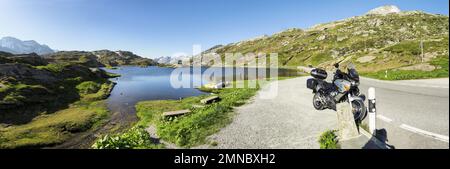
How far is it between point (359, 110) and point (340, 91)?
1107 mm

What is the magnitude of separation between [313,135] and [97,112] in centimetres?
3075

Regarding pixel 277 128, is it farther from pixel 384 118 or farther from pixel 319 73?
pixel 384 118

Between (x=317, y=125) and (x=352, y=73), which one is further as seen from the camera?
(x=352, y=73)

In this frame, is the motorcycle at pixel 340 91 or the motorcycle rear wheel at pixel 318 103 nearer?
the motorcycle at pixel 340 91

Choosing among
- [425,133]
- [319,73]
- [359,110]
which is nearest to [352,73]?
[359,110]

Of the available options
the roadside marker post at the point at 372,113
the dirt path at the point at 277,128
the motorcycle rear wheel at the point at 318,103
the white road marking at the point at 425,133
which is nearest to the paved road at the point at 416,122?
the white road marking at the point at 425,133

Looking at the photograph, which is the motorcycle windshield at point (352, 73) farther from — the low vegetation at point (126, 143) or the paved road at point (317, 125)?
the low vegetation at point (126, 143)

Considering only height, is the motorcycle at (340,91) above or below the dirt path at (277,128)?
above

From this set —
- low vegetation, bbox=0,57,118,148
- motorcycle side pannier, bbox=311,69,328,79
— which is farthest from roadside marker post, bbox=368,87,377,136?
low vegetation, bbox=0,57,118,148

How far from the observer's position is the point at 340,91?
10.8 metres

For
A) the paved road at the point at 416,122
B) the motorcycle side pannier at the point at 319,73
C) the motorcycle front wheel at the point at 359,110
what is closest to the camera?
the paved road at the point at 416,122

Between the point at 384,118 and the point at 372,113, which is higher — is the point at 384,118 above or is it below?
below

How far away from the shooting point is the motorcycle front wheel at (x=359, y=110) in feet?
32.6
